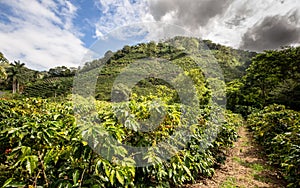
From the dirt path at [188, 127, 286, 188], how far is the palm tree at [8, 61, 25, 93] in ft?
204

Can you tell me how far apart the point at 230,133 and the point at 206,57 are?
30.2 meters

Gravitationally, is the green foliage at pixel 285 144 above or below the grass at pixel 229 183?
above

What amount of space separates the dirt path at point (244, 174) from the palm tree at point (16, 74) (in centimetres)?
6229

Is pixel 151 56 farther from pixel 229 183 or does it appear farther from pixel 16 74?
pixel 16 74

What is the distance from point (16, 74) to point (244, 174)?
64445 mm

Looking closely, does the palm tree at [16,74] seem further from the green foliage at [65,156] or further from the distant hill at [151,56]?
the green foliage at [65,156]

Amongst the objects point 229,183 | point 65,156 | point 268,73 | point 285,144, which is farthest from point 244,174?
point 268,73

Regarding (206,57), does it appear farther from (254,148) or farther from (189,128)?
(189,128)

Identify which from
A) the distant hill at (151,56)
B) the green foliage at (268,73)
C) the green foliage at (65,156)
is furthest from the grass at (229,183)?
the green foliage at (268,73)

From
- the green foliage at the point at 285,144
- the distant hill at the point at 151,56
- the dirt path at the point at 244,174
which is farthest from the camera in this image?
the distant hill at the point at 151,56

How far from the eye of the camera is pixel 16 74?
183 ft

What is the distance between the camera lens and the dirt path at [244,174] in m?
3.92

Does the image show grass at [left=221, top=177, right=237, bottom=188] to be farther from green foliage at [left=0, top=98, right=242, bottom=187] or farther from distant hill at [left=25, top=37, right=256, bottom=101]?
distant hill at [left=25, top=37, right=256, bottom=101]

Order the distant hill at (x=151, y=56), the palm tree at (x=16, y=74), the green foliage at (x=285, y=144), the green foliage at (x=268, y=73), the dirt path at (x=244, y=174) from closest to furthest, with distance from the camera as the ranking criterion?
1. the green foliage at (x=285, y=144)
2. the dirt path at (x=244, y=174)
3. the distant hill at (x=151, y=56)
4. the green foliage at (x=268, y=73)
5. the palm tree at (x=16, y=74)
